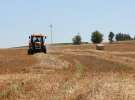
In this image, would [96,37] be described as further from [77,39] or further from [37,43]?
[37,43]

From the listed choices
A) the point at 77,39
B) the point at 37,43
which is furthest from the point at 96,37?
the point at 37,43

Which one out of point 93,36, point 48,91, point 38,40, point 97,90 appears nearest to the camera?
point 97,90

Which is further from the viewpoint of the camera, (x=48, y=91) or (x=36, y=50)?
(x=36, y=50)

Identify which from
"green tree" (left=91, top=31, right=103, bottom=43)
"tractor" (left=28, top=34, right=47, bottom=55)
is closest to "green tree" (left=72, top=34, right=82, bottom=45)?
"green tree" (left=91, top=31, right=103, bottom=43)

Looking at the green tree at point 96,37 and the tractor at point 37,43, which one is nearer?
the tractor at point 37,43

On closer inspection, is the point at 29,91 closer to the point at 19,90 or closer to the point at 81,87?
the point at 19,90

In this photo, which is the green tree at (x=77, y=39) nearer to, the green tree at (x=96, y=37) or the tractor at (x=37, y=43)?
the green tree at (x=96, y=37)

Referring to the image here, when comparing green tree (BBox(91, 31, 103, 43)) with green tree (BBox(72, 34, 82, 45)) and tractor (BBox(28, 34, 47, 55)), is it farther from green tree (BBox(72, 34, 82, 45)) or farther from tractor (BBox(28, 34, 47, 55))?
tractor (BBox(28, 34, 47, 55))

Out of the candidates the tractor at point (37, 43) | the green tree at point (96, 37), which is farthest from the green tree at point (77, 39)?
the tractor at point (37, 43)

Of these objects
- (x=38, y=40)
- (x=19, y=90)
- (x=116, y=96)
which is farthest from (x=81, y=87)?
(x=38, y=40)

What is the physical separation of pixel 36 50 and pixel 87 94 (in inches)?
1377

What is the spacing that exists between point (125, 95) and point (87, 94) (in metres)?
1.02

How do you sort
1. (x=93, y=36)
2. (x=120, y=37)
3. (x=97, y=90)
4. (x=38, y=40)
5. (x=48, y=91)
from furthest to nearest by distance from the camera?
(x=120, y=37) < (x=93, y=36) < (x=38, y=40) < (x=48, y=91) < (x=97, y=90)

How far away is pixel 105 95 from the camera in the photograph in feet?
35.6
